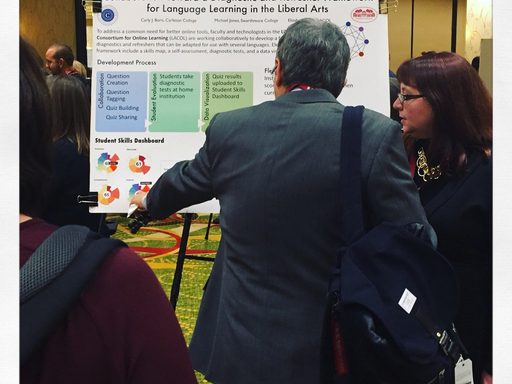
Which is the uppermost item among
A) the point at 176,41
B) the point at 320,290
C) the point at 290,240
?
the point at 176,41

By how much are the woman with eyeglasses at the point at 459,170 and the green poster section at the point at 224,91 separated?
79 cm

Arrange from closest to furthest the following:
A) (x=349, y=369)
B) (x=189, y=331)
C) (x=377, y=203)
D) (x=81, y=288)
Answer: (x=81, y=288), (x=349, y=369), (x=377, y=203), (x=189, y=331)

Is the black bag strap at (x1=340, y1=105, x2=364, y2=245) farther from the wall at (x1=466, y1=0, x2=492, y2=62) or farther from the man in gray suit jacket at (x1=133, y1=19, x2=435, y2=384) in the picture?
the wall at (x1=466, y1=0, x2=492, y2=62)

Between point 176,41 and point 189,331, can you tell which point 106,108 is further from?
point 189,331

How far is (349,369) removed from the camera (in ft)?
4.40

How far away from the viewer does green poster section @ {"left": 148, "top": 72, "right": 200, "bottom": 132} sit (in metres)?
2.70

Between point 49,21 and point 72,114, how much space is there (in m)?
4.30

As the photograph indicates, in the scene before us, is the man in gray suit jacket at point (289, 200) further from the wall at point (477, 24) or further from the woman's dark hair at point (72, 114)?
the wall at point (477, 24)

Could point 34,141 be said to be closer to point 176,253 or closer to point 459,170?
point 459,170

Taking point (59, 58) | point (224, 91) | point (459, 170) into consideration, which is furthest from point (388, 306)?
point (59, 58)

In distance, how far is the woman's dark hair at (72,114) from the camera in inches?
107

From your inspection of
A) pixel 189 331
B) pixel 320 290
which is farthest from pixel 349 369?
pixel 189 331
